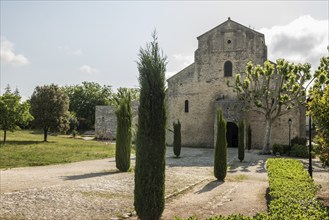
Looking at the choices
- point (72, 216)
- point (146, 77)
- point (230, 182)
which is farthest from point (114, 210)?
point (230, 182)

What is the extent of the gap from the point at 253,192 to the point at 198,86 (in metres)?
23.9

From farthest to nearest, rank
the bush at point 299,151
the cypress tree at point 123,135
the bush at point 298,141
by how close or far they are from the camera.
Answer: the bush at point 298,141
the bush at point 299,151
the cypress tree at point 123,135

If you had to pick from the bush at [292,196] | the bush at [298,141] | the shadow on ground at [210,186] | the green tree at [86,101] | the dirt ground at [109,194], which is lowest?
the shadow on ground at [210,186]

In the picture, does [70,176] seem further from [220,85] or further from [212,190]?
[220,85]

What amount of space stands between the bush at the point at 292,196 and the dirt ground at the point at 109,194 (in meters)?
1.09

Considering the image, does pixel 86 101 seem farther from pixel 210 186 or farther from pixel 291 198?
pixel 291 198

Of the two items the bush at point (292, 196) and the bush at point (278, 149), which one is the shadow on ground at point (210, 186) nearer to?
the bush at point (292, 196)

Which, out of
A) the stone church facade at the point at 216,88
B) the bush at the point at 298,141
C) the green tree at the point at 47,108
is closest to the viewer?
the bush at the point at 298,141

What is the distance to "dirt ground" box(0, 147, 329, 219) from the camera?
28.6 ft

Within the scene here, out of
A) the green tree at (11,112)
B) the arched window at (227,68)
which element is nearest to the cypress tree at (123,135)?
the green tree at (11,112)

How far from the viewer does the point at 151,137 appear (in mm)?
7992

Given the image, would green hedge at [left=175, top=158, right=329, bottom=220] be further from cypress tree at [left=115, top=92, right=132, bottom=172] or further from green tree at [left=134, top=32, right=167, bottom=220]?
cypress tree at [left=115, top=92, right=132, bottom=172]

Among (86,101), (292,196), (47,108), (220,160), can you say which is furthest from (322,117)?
(86,101)

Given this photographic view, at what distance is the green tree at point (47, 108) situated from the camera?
3353cm
